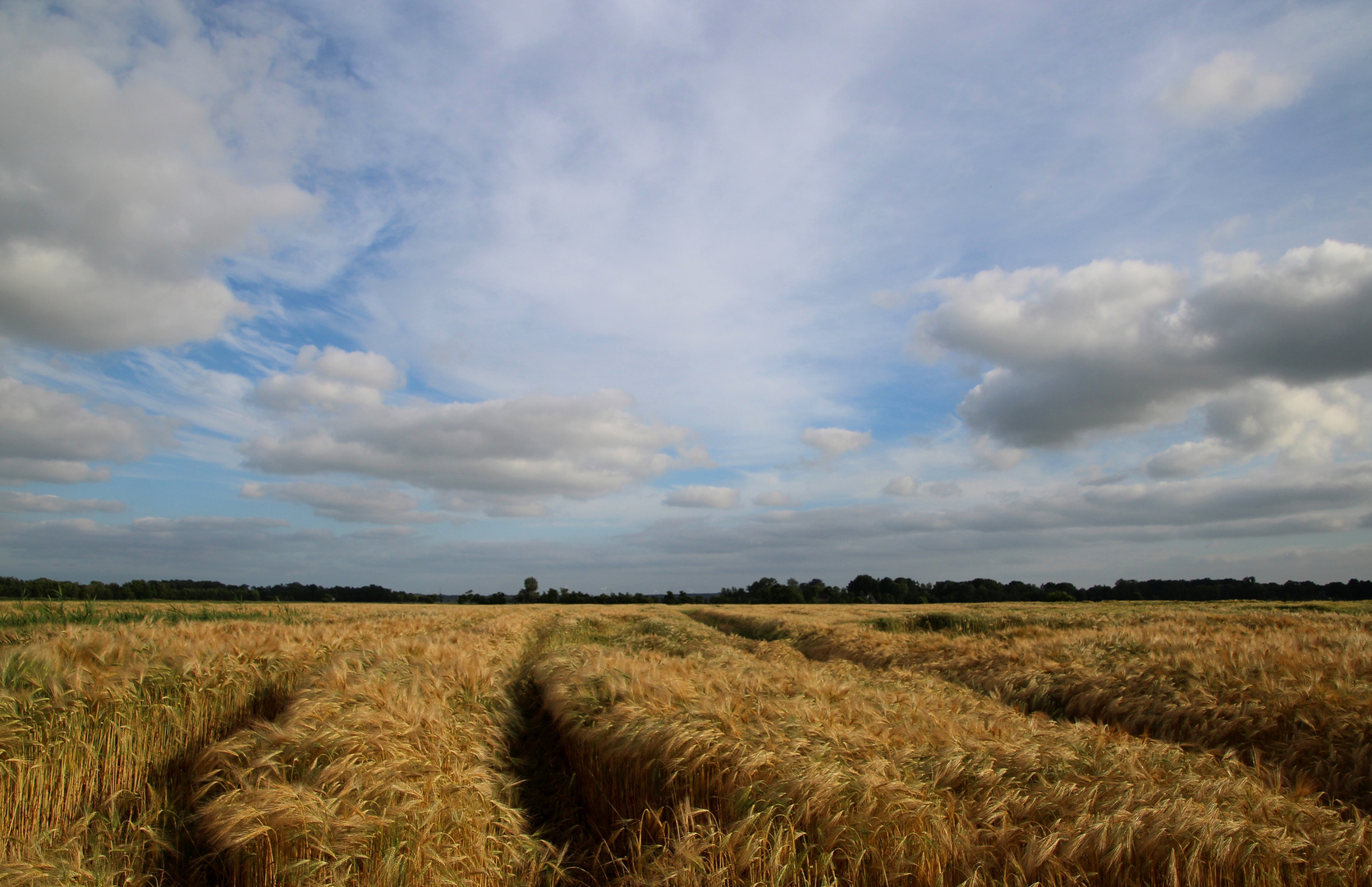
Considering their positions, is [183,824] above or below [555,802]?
above

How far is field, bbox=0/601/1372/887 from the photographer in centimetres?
343

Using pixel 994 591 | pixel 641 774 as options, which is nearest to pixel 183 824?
pixel 641 774

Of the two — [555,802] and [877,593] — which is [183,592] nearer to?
[555,802]

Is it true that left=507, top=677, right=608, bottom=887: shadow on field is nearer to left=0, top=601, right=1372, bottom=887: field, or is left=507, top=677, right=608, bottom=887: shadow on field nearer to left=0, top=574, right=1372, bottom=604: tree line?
left=0, top=601, right=1372, bottom=887: field

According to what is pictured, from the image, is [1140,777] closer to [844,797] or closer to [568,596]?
[844,797]

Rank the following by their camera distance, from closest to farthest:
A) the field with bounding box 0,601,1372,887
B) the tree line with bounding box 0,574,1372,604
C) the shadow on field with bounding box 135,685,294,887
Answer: the field with bounding box 0,601,1372,887 < the shadow on field with bounding box 135,685,294,887 < the tree line with bounding box 0,574,1372,604

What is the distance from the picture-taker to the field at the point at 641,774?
11.2ft

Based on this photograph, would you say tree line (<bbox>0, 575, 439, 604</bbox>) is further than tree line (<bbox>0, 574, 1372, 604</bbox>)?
No

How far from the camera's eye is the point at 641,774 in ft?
16.9

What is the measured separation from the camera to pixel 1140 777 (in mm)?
4340

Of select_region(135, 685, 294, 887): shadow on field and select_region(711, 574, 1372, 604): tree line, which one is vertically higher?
select_region(135, 685, 294, 887): shadow on field

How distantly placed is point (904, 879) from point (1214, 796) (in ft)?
8.44

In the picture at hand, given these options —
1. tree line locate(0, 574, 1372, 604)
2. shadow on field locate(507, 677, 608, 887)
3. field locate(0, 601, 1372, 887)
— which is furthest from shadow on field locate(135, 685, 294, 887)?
tree line locate(0, 574, 1372, 604)

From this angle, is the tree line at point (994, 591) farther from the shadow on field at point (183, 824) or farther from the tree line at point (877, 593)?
the shadow on field at point (183, 824)
